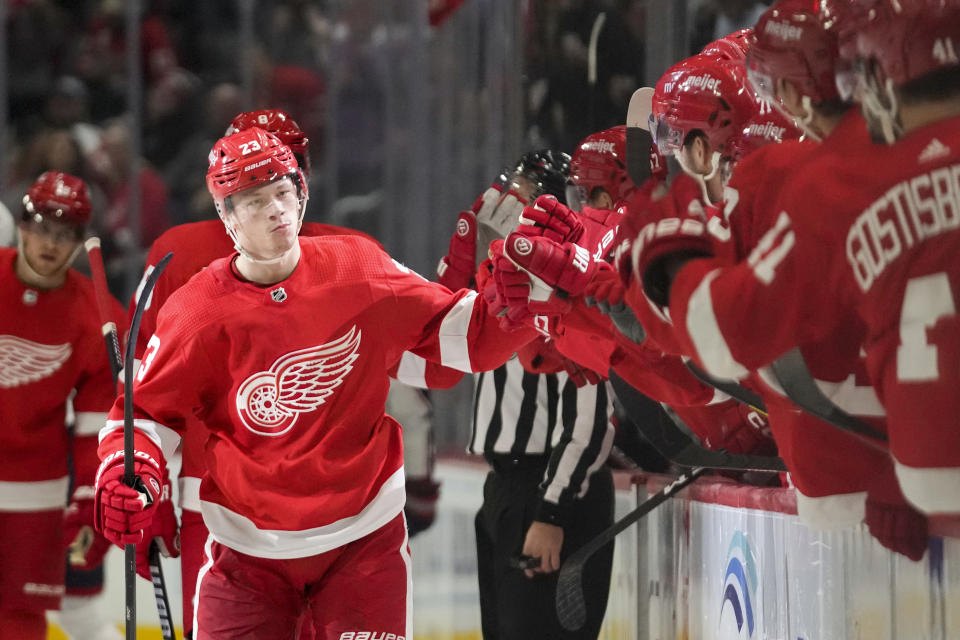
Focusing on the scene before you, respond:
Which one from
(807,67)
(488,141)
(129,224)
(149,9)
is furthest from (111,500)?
(149,9)

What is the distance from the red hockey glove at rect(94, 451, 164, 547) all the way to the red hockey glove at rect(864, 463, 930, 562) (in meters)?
1.30

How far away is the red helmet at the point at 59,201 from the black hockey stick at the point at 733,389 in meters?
2.39

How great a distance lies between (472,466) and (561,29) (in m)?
1.71

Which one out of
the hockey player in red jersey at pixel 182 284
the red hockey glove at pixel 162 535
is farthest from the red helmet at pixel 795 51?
the red hockey glove at pixel 162 535

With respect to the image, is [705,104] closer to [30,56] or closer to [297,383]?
[297,383]

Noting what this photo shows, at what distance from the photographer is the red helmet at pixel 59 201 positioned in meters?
3.53

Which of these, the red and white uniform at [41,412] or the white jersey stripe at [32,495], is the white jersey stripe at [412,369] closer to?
the red and white uniform at [41,412]

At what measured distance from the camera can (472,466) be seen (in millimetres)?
4289

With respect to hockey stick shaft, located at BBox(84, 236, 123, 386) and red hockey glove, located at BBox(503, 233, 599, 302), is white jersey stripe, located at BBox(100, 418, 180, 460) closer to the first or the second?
hockey stick shaft, located at BBox(84, 236, 123, 386)

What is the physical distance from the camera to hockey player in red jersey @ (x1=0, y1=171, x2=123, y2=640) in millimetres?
3539

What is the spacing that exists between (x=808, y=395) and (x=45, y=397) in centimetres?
277

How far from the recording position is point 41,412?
3625 mm

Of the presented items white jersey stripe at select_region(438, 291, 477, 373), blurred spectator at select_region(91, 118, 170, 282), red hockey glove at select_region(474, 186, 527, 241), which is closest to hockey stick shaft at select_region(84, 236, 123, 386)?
white jersey stripe at select_region(438, 291, 477, 373)

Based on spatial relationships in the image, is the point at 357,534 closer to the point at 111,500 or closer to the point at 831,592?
the point at 111,500
